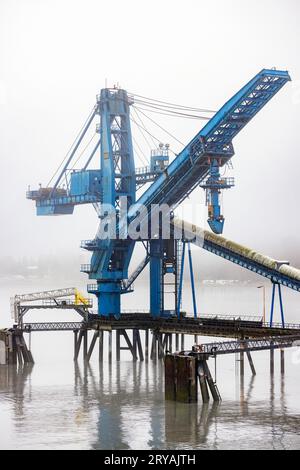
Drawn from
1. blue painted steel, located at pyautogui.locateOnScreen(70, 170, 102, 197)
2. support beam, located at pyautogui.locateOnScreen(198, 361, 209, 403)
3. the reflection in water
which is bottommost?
the reflection in water

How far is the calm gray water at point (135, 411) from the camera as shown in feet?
168

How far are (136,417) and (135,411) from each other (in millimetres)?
2189

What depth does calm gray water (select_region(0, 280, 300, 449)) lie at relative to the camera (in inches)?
2020

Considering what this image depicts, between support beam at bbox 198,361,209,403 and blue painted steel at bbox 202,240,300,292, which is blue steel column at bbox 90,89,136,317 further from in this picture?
support beam at bbox 198,361,209,403

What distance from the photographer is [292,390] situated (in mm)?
67812

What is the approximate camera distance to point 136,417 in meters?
57.8

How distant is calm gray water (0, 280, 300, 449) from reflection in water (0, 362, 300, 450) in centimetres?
5

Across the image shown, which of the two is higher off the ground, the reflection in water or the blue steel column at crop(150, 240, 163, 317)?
the blue steel column at crop(150, 240, 163, 317)

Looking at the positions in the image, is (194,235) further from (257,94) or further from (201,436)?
(201,436)

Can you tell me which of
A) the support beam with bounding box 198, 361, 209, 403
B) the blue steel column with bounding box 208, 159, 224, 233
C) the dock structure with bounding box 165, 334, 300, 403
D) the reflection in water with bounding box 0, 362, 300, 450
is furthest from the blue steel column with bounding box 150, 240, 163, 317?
the support beam with bounding box 198, 361, 209, 403

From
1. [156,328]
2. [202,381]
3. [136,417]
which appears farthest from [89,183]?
[136,417]

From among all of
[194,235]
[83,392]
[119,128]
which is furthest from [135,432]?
[119,128]

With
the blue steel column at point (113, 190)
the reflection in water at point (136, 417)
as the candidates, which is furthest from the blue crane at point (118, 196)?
the reflection in water at point (136, 417)
